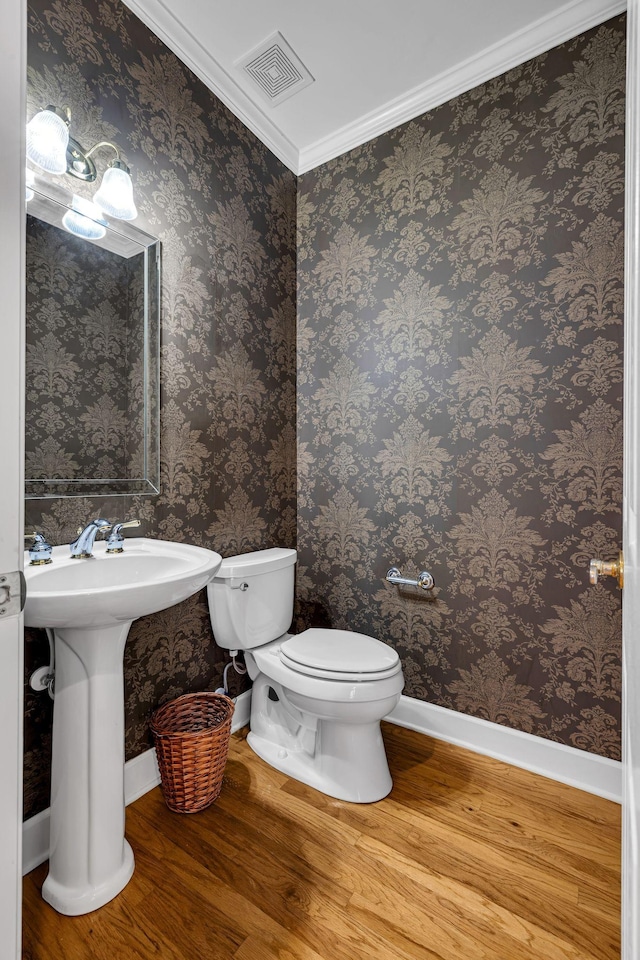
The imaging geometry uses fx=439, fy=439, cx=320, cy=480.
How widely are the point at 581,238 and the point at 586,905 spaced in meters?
1.96

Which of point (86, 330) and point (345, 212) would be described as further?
point (345, 212)

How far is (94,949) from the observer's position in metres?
0.98

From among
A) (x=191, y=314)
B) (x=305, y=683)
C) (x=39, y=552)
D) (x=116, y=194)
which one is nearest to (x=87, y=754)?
(x=39, y=552)

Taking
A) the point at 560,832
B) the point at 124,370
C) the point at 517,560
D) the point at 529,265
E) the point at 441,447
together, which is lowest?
the point at 560,832

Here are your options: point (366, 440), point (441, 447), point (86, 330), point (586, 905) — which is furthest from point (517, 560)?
point (86, 330)

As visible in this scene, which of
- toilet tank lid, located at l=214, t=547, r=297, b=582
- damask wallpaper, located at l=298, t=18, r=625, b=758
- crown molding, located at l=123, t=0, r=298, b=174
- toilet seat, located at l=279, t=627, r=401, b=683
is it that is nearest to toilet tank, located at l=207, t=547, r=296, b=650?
toilet tank lid, located at l=214, t=547, r=297, b=582

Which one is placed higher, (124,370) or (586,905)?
(124,370)

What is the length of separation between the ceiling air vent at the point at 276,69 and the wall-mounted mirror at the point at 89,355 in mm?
889

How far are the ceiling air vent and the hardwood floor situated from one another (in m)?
2.69

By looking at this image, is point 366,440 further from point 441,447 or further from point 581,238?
point 581,238

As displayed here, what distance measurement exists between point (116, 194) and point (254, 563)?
1.31 m

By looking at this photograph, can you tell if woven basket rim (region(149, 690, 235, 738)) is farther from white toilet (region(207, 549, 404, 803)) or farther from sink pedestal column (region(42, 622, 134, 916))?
sink pedestal column (region(42, 622, 134, 916))

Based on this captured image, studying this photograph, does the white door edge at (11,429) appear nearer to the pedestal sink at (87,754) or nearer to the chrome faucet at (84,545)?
the pedestal sink at (87,754)

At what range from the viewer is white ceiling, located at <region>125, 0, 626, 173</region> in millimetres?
1524
